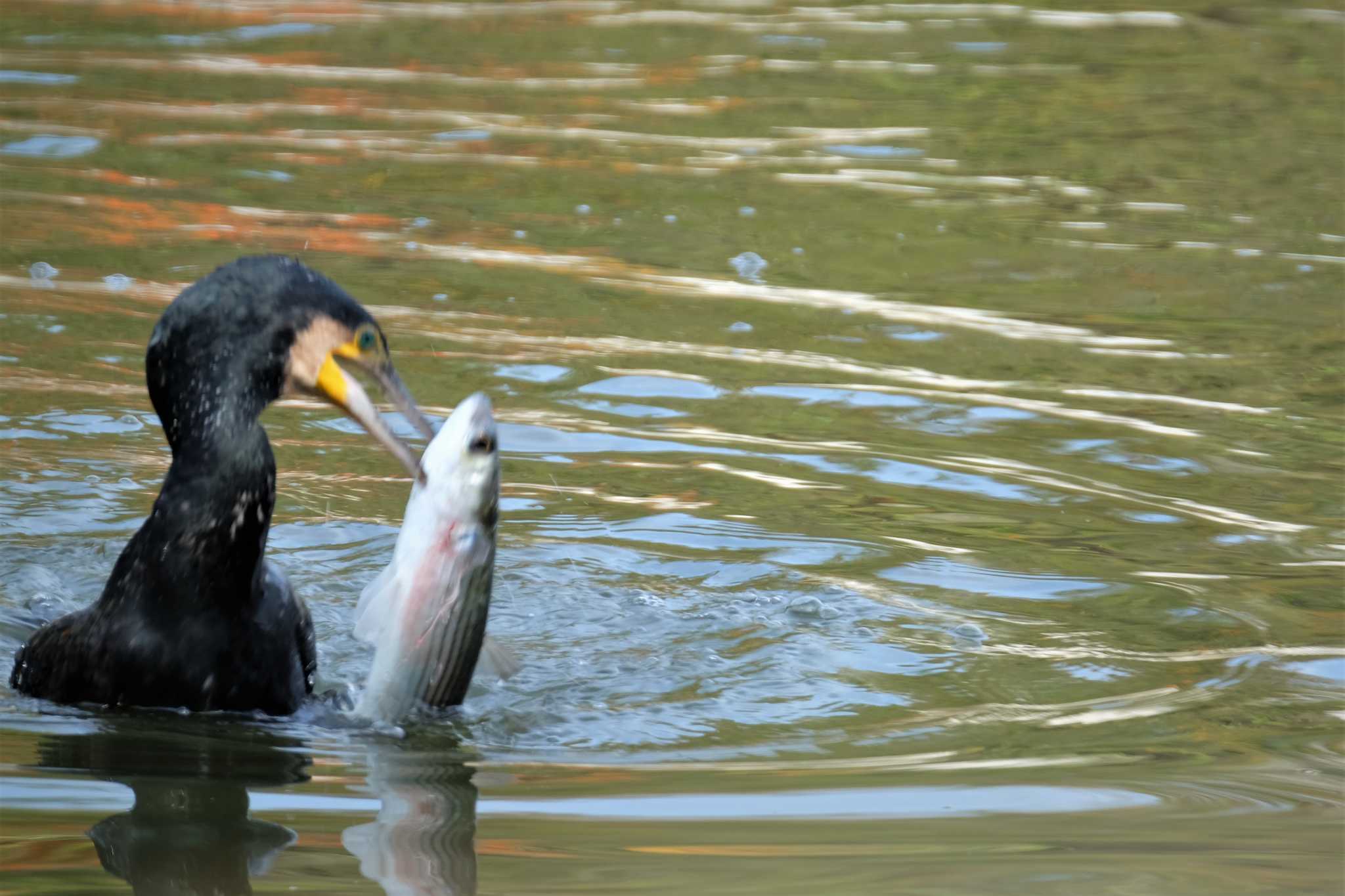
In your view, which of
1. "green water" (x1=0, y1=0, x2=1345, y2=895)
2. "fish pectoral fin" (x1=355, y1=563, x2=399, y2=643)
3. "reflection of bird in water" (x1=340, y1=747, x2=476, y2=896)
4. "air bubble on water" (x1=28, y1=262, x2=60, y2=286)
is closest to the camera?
"reflection of bird in water" (x1=340, y1=747, x2=476, y2=896)

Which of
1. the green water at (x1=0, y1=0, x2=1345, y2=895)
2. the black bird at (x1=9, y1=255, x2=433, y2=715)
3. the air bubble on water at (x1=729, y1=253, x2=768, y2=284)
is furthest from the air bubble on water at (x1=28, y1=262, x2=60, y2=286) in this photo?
the black bird at (x1=9, y1=255, x2=433, y2=715)

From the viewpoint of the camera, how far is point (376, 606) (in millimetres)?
4520

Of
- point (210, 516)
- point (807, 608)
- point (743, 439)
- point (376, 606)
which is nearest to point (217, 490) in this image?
point (210, 516)

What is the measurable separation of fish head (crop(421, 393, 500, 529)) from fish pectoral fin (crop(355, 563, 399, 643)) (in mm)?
221

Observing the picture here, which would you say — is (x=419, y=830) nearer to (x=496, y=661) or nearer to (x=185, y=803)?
(x=185, y=803)

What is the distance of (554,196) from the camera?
10.8 metres

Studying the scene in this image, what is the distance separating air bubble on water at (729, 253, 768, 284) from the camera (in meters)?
9.46

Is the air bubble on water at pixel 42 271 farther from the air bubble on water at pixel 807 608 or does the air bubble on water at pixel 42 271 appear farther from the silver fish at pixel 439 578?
the silver fish at pixel 439 578

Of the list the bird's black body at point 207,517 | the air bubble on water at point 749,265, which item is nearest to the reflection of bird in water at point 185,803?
the bird's black body at point 207,517

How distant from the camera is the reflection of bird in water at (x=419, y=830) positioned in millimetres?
3535

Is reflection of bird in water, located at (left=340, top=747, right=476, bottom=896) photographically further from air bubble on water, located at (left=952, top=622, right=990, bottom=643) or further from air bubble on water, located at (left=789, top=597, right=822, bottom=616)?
air bubble on water, located at (left=952, top=622, right=990, bottom=643)

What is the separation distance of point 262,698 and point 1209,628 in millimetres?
2662

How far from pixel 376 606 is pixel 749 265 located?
17.6ft

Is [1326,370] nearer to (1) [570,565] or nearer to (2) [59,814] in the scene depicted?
(1) [570,565]
